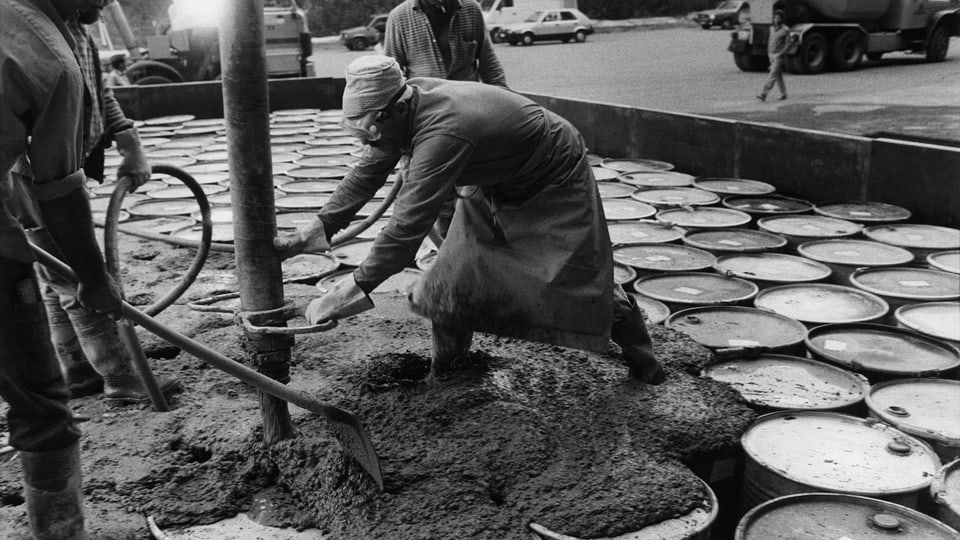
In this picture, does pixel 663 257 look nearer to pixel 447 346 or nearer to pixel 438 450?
pixel 447 346

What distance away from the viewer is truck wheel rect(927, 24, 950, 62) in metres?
18.9

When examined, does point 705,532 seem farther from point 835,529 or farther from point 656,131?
point 656,131

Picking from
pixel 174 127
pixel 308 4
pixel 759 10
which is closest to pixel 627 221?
pixel 174 127

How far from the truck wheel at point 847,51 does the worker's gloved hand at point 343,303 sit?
57.2ft

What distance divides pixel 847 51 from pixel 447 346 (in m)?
17.5

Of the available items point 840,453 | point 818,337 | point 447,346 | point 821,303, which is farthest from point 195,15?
point 840,453

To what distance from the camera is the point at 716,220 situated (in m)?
6.27

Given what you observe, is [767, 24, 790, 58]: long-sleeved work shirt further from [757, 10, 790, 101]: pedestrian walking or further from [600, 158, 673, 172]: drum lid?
[600, 158, 673, 172]: drum lid

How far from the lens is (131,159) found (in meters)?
3.75

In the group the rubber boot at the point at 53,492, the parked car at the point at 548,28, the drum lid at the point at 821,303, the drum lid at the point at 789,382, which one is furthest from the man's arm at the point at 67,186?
the parked car at the point at 548,28

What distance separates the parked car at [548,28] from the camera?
29656 millimetres

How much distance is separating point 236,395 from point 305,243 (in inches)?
46.2

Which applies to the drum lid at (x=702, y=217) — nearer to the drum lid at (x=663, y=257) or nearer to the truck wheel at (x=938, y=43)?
the drum lid at (x=663, y=257)

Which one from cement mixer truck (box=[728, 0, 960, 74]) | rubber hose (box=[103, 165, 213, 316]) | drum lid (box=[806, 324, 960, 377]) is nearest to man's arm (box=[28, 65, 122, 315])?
rubber hose (box=[103, 165, 213, 316])
